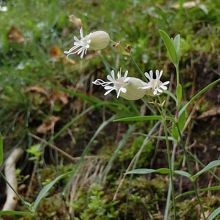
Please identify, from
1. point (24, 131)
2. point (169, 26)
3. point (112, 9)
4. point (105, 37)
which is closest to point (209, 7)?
point (169, 26)

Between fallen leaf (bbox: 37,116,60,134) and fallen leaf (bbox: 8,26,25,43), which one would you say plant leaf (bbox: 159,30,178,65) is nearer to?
fallen leaf (bbox: 37,116,60,134)

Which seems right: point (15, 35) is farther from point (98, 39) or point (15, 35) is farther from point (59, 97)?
point (98, 39)

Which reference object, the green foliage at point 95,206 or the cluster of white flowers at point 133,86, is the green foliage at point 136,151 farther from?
the cluster of white flowers at point 133,86

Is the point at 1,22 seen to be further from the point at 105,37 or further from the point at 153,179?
the point at 105,37

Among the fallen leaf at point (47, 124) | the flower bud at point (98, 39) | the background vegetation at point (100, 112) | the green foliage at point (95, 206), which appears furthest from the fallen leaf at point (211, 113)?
the flower bud at point (98, 39)

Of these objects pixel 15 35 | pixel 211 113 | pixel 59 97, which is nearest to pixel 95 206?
pixel 211 113

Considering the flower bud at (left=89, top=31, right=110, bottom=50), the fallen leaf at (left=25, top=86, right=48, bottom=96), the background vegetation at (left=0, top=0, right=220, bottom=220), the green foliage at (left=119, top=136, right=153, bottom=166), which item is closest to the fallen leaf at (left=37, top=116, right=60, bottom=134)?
the background vegetation at (left=0, top=0, right=220, bottom=220)

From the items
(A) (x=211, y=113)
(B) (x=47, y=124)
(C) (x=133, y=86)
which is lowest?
(B) (x=47, y=124)
